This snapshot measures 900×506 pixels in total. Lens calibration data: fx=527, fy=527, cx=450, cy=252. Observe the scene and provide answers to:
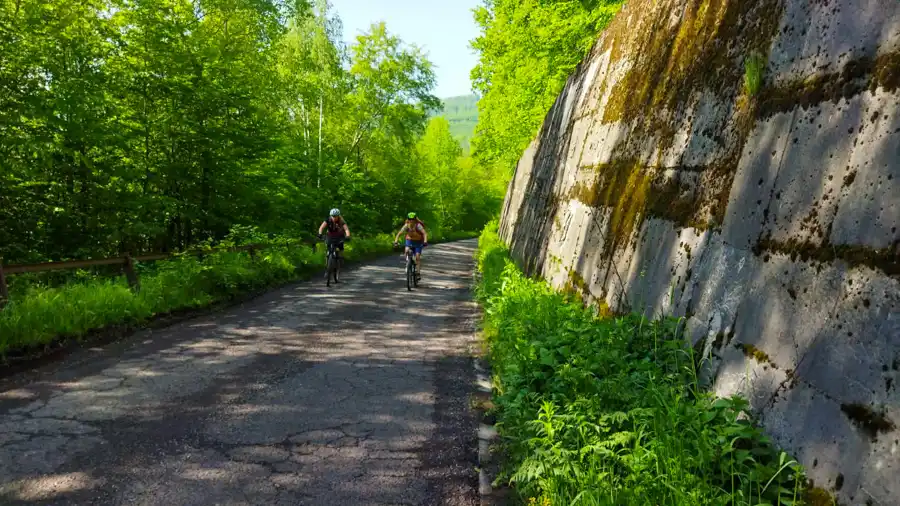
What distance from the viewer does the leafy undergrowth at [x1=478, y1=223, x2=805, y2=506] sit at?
8.61 ft

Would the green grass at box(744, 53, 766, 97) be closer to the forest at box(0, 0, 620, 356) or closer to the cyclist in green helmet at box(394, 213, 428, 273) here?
the forest at box(0, 0, 620, 356)

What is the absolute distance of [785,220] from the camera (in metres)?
3.28

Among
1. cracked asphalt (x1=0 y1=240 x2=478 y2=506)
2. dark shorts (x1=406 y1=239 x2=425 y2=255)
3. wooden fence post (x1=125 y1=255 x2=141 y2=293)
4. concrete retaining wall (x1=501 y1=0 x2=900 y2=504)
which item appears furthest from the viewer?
dark shorts (x1=406 y1=239 x2=425 y2=255)

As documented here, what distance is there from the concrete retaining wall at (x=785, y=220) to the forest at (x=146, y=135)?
356 inches

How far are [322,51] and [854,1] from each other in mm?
32618

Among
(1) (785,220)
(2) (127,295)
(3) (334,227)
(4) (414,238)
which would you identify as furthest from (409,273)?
(1) (785,220)

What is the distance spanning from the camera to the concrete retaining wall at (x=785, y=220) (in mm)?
2438

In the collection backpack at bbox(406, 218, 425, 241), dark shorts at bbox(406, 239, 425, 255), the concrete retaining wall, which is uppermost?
the concrete retaining wall

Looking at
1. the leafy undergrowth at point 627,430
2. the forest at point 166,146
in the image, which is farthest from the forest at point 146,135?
→ the leafy undergrowth at point 627,430

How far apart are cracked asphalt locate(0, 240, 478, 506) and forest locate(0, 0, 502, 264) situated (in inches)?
157

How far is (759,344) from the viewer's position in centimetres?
316

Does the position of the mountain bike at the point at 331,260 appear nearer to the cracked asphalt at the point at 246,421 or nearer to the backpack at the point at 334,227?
the backpack at the point at 334,227

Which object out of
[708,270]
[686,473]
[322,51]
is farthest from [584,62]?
[322,51]

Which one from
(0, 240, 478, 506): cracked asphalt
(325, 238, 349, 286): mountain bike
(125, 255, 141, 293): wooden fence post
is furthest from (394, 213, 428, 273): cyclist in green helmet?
(125, 255, 141, 293): wooden fence post
